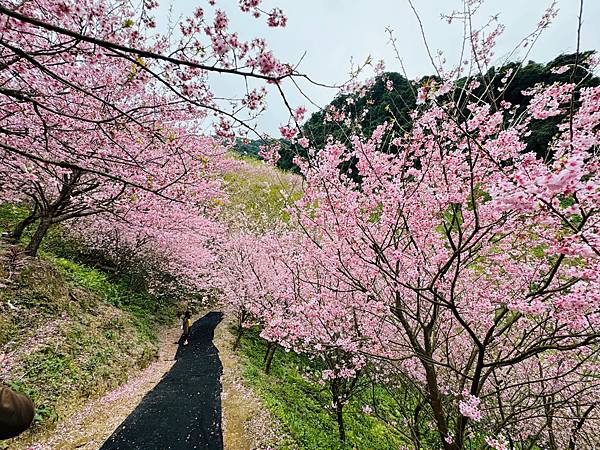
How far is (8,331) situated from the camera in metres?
6.76

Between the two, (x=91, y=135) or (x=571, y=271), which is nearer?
(x=571, y=271)

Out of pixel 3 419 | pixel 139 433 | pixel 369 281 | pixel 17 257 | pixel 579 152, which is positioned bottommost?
pixel 139 433

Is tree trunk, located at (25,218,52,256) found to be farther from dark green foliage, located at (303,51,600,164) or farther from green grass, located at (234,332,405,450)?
dark green foliage, located at (303,51,600,164)

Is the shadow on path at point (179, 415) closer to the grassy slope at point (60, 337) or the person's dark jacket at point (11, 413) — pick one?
the grassy slope at point (60, 337)

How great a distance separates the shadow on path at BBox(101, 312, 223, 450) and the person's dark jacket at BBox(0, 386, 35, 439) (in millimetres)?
5167

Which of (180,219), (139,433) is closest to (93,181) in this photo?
(180,219)

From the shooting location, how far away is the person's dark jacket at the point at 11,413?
1843 mm

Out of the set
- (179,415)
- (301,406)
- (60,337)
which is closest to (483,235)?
(179,415)

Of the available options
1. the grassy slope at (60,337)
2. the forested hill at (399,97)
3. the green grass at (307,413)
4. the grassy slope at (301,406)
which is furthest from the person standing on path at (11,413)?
the green grass at (307,413)

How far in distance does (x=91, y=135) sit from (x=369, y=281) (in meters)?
7.04

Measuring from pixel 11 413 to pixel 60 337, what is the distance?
24.3ft

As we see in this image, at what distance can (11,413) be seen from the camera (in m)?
1.86

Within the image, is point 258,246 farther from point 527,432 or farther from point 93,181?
point 527,432

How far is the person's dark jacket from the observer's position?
184 centimetres
